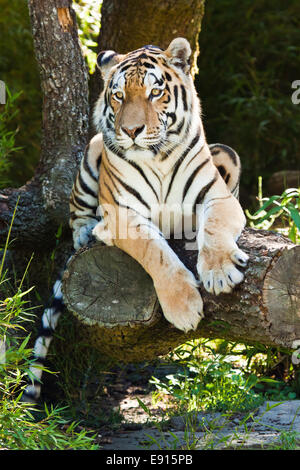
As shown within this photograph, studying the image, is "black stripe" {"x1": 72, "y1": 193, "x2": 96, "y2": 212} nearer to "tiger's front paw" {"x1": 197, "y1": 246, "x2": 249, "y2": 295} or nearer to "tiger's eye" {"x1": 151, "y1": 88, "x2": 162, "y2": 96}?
"tiger's eye" {"x1": 151, "y1": 88, "x2": 162, "y2": 96}

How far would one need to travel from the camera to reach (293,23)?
8258mm

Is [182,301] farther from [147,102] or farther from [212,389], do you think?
[212,389]

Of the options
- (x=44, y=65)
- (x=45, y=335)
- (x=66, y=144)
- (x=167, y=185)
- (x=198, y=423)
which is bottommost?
(x=198, y=423)

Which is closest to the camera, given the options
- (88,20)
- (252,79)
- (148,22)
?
(148,22)

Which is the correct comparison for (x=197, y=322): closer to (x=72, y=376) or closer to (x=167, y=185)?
(x=167, y=185)

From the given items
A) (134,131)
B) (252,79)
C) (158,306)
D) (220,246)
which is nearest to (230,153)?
(134,131)

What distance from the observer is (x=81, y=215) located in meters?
4.46

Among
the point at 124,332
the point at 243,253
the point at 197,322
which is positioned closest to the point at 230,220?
the point at 243,253

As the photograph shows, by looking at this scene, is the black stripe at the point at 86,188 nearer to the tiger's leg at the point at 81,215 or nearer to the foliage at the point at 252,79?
the tiger's leg at the point at 81,215

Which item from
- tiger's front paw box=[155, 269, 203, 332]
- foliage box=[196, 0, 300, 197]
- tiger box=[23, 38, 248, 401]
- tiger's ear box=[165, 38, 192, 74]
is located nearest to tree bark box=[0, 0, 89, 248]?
tiger box=[23, 38, 248, 401]

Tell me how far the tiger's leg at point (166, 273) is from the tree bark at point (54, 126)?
1377mm

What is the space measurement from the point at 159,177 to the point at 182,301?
0.77 m

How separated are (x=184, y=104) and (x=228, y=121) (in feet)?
14.4

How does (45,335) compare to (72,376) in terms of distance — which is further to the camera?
(72,376)
